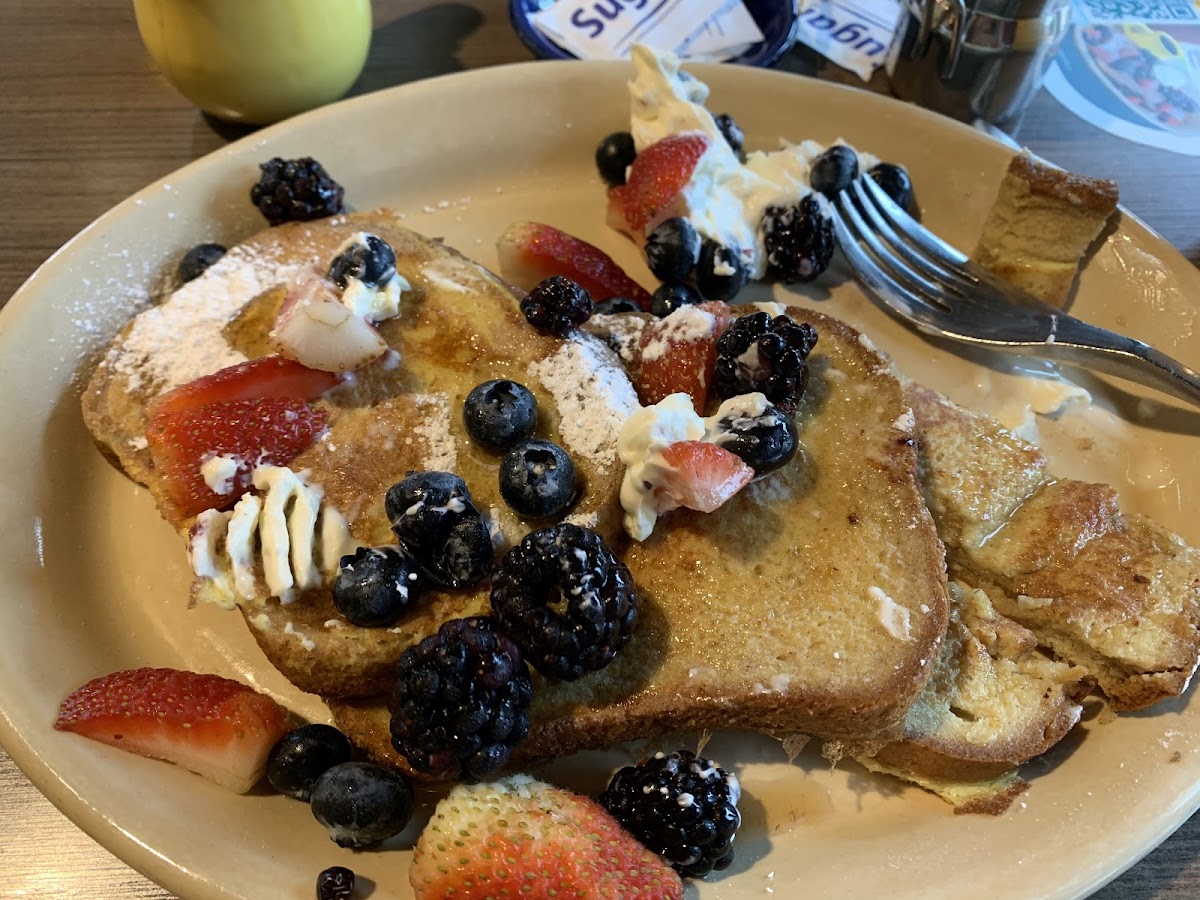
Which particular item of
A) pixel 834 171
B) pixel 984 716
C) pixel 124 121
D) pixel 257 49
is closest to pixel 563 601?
pixel 984 716

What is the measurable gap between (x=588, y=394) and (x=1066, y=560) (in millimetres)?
908

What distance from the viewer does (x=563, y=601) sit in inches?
47.1

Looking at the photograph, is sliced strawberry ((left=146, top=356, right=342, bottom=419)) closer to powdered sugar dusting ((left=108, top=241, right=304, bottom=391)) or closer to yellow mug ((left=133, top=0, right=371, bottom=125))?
powdered sugar dusting ((left=108, top=241, right=304, bottom=391))

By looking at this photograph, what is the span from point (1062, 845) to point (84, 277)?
2171 millimetres

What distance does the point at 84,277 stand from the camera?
1829 mm

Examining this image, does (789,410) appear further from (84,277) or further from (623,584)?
(84,277)

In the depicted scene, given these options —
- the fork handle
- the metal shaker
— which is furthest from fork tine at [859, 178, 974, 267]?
the metal shaker

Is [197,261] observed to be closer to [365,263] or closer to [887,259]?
[365,263]

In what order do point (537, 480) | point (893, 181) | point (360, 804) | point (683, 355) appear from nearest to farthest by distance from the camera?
point (360, 804) → point (537, 480) → point (683, 355) → point (893, 181)

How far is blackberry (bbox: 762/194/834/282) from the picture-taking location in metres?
1.94

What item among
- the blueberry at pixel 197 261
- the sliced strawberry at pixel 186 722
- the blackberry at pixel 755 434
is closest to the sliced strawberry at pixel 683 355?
the blackberry at pixel 755 434

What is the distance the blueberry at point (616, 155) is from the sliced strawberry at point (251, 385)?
3.21 ft

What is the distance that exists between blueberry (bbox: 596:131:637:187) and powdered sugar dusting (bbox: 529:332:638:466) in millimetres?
709

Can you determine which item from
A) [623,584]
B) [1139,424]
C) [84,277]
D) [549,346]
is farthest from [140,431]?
[1139,424]
